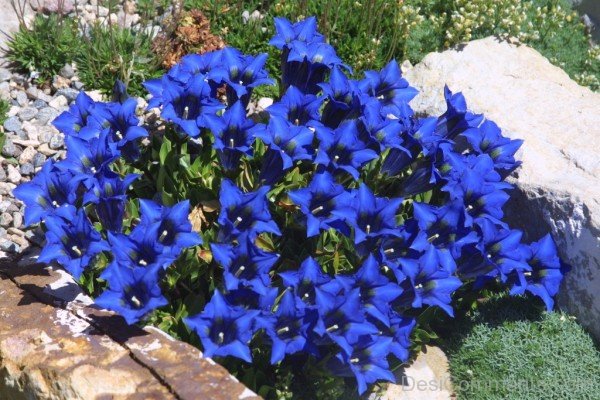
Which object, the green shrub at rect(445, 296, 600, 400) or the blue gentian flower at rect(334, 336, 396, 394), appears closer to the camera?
the blue gentian flower at rect(334, 336, 396, 394)

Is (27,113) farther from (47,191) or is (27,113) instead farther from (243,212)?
(243,212)

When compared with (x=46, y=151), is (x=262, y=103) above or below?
above

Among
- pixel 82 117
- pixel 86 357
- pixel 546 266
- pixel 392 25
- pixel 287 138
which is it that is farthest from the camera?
pixel 392 25

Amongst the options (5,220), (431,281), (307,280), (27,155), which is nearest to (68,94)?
(27,155)

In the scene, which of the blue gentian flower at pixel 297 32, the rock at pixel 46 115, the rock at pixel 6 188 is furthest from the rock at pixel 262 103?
the rock at pixel 6 188

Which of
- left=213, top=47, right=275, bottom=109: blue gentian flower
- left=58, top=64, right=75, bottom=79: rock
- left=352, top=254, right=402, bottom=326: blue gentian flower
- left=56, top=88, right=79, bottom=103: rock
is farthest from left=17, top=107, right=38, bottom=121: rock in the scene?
left=352, top=254, right=402, bottom=326: blue gentian flower

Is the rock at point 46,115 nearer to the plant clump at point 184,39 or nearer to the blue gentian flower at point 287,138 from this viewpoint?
the plant clump at point 184,39

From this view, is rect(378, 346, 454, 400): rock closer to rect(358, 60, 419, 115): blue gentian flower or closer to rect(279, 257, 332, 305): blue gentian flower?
rect(279, 257, 332, 305): blue gentian flower
